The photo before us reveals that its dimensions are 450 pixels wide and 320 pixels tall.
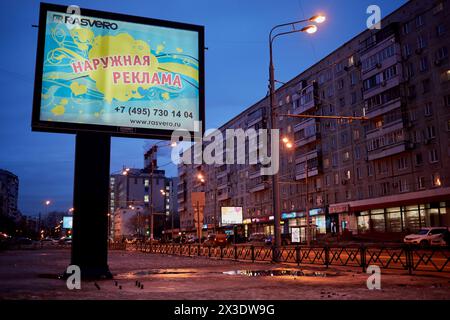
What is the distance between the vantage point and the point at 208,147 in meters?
122

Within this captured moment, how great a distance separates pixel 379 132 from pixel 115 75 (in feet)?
146

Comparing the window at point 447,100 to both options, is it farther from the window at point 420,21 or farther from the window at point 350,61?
the window at point 350,61

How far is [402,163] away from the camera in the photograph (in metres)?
53.0

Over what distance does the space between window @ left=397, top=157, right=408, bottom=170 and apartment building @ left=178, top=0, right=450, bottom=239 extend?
2.1 inches

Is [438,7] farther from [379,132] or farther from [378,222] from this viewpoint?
[378,222]

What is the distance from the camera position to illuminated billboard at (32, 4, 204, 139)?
52.7 feet

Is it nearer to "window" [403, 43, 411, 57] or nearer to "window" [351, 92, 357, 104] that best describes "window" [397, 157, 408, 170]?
"window" [351, 92, 357, 104]

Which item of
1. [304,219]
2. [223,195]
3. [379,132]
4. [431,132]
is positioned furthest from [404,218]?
[223,195]

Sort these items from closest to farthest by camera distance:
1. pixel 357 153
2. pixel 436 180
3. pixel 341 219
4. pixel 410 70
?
pixel 436 180 → pixel 410 70 → pixel 357 153 → pixel 341 219

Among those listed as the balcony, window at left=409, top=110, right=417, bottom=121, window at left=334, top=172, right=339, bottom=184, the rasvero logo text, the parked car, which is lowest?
the parked car

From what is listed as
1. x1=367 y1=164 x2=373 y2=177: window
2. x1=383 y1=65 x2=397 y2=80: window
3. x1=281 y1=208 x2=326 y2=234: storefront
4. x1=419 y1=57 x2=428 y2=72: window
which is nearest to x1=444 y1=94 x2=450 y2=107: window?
x1=419 y1=57 x2=428 y2=72: window
